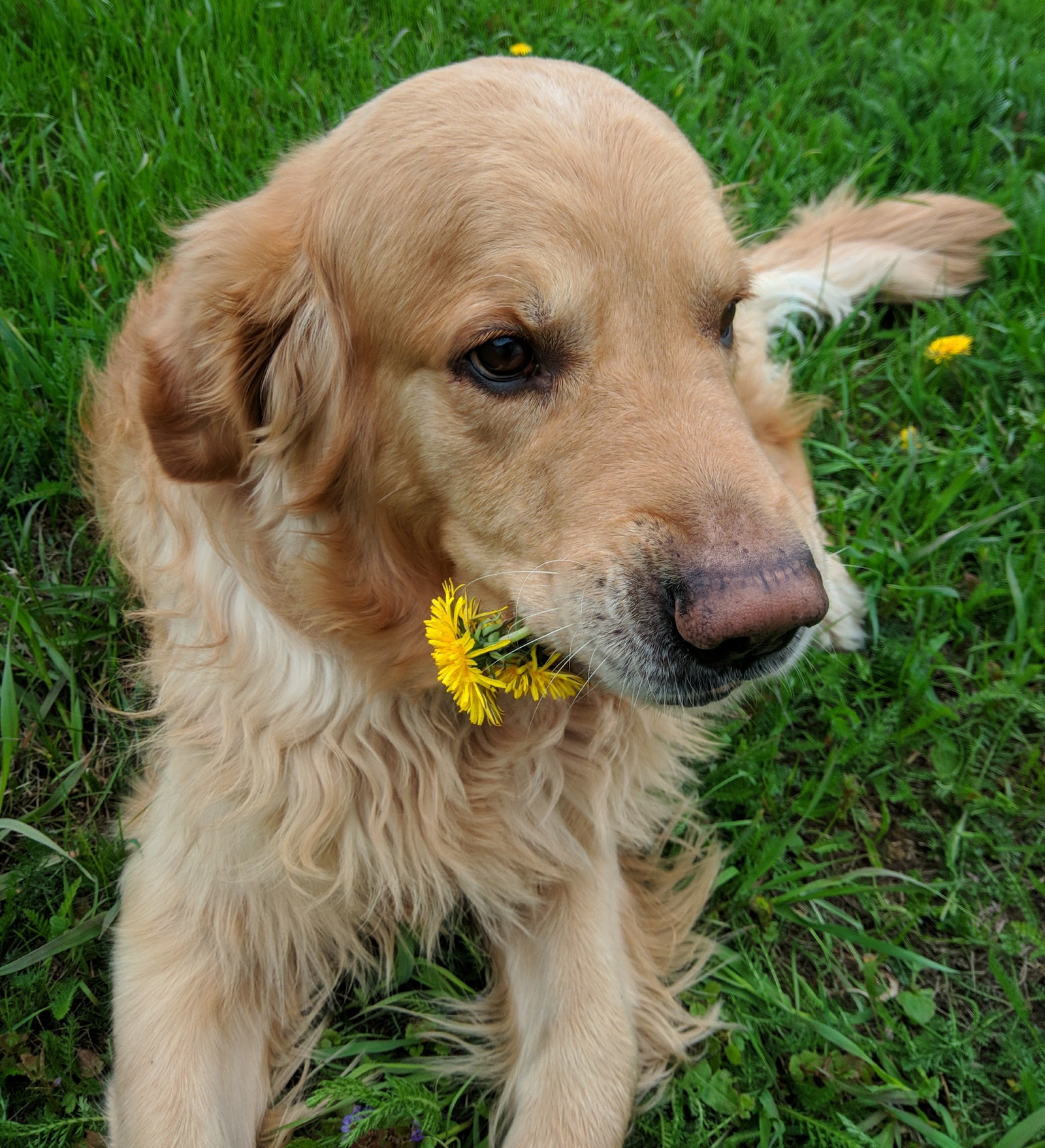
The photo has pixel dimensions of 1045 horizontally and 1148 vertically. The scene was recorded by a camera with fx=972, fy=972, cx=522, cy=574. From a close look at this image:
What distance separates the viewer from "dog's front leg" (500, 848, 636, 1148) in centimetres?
216

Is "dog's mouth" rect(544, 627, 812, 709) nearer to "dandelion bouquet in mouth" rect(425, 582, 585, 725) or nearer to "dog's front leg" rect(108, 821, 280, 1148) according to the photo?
"dandelion bouquet in mouth" rect(425, 582, 585, 725)

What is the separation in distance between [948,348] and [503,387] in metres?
2.53

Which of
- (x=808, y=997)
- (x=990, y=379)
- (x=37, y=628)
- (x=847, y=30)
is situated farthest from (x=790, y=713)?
(x=847, y=30)

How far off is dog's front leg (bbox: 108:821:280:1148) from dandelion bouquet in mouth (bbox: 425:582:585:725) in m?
→ 0.93

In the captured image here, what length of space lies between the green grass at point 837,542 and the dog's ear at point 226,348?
3.05 feet

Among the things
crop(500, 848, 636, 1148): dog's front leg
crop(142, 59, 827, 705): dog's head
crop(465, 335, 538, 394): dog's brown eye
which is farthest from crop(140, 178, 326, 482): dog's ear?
crop(500, 848, 636, 1148): dog's front leg

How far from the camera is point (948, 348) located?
3783mm

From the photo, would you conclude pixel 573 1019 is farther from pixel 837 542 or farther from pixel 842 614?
pixel 837 542

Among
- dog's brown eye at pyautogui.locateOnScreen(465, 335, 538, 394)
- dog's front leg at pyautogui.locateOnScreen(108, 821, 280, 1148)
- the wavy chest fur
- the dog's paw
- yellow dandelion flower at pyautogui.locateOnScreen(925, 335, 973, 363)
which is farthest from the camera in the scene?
yellow dandelion flower at pyautogui.locateOnScreen(925, 335, 973, 363)

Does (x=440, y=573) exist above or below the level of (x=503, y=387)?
below

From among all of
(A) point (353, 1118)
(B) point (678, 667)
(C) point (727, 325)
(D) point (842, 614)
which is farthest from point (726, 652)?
(D) point (842, 614)

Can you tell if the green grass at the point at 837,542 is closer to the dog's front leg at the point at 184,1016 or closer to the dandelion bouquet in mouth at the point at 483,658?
the dog's front leg at the point at 184,1016

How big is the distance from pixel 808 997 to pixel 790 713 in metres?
0.85

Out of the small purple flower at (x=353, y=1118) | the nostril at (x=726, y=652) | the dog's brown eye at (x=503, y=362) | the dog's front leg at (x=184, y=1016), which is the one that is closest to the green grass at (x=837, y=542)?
the small purple flower at (x=353, y=1118)
